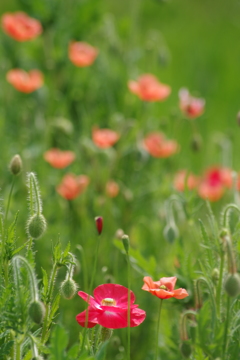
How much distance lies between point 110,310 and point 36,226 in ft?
0.73

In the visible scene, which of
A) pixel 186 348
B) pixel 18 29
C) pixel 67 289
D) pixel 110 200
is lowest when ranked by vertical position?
pixel 186 348

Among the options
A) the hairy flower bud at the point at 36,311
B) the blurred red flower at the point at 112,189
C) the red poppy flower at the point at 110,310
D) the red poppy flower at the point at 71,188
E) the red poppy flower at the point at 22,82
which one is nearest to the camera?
the hairy flower bud at the point at 36,311

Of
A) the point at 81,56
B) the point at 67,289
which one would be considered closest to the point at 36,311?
the point at 67,289

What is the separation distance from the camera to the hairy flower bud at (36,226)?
45.8 inches

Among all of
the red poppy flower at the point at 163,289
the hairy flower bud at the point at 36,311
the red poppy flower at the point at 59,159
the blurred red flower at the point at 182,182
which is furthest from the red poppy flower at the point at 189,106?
the hairy flower bud at the point at 36,311

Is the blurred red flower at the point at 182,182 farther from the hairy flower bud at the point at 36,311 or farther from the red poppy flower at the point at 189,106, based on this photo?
the hairy flower bud at the point at 36,311

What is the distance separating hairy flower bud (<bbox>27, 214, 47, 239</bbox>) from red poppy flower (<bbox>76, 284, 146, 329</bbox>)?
0.15 meters

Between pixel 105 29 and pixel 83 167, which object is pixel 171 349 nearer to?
pixel 83 167

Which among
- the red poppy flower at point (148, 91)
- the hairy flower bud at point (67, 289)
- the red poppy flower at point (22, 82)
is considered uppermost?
the red poppy flower at point (22, 82)

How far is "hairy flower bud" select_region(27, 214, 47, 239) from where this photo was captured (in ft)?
3.82

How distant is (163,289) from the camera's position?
1.13m

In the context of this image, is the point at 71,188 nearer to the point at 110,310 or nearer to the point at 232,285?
the point at 110,310

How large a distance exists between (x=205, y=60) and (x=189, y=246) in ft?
8.51

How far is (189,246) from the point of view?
240cm
